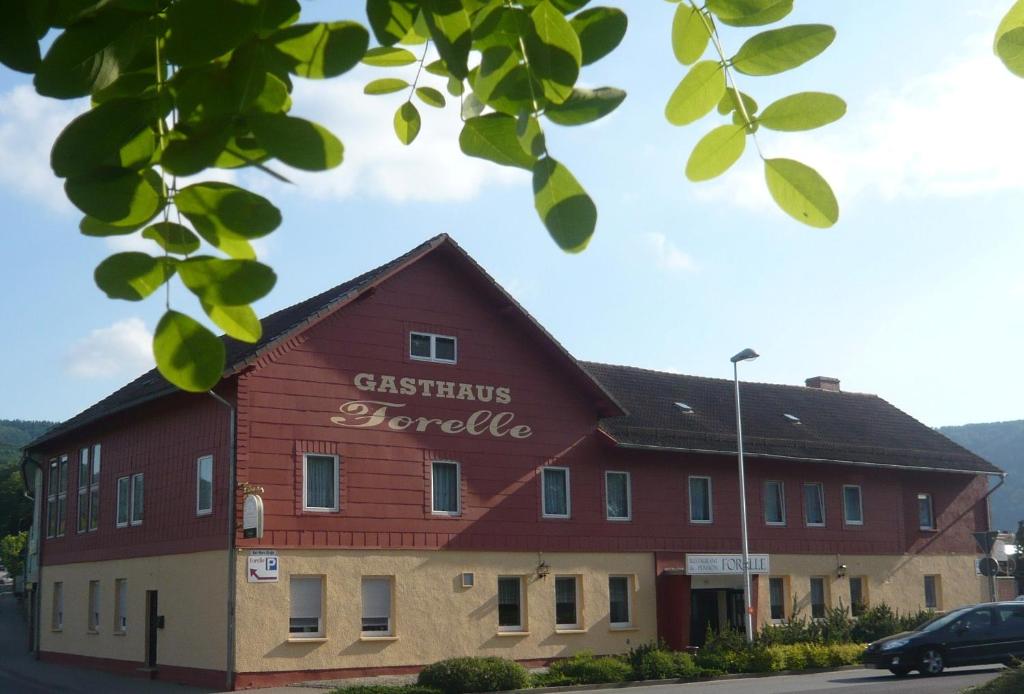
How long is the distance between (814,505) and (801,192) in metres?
37.5

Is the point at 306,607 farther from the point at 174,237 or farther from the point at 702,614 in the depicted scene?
the point at 174,237

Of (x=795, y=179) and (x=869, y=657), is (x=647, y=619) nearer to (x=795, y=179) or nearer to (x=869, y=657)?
(x=869, y=657)

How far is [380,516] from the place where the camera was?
28.5 metres

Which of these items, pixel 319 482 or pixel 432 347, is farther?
pixel 432 347

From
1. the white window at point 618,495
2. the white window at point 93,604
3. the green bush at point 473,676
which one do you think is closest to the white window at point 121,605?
the white window at point 93,604

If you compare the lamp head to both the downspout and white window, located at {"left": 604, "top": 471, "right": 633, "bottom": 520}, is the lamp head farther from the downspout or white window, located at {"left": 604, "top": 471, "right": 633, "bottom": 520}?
the downspout

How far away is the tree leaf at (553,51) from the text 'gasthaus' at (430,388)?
85.8 feet

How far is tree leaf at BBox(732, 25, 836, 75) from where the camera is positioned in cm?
269

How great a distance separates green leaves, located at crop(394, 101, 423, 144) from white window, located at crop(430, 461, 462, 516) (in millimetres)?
26299

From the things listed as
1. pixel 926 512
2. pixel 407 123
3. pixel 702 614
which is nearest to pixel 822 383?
pixel 926 512

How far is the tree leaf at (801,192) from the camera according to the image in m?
2.53

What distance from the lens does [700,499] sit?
35.9 meters

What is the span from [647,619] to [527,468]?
5.53 meters

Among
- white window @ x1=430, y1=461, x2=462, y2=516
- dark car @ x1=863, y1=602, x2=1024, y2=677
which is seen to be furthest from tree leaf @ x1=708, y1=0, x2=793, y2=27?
white window @ x1=430, y1=461, x2=462, y2=516
